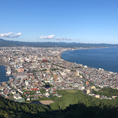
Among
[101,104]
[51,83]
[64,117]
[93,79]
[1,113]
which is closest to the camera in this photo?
[1,113]

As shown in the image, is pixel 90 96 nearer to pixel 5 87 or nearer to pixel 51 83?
pixel 51 83

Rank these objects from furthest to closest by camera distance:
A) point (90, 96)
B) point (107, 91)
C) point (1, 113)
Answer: point (107, 91) → point (90, 96) → point (1, 113)

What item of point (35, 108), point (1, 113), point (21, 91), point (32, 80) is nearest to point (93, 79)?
point (32, 80)

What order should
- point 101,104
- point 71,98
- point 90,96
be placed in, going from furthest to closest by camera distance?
point 90,96, point 71,98, point 101,104

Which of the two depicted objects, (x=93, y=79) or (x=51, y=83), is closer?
(x=51, y=83)

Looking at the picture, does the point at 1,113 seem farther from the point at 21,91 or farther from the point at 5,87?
the point at 5,87

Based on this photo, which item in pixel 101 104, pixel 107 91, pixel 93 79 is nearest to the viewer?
pixel 101 104

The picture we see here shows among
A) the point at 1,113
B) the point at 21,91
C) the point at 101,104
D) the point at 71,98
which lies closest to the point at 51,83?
the point at 21,91

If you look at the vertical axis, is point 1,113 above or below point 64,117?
above

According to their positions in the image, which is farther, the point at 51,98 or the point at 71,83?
the point at 71,83
